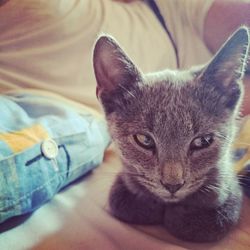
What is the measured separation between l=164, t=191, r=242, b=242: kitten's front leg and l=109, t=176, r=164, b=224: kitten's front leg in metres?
0.02

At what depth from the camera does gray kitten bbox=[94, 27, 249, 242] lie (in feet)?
2.67

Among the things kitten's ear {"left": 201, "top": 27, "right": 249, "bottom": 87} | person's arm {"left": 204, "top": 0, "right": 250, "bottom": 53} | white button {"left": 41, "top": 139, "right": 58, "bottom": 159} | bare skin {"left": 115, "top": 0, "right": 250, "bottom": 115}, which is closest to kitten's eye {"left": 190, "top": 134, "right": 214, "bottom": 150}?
kitten's ear {"left": 201, "top": 27, "right": 249, "bottom": 87}

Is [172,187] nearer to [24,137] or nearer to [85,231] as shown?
[85,231]

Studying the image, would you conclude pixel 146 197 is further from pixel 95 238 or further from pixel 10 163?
pixel 10 163

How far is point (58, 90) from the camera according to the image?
1.33 meters

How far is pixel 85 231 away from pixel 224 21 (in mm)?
859

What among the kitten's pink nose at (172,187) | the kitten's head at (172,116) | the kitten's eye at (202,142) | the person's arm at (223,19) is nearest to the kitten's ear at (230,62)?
the kitten's head at (172,116)

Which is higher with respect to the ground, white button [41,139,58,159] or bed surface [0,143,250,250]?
white button [41,139,58,159]

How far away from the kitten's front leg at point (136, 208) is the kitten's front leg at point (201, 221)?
2 cm

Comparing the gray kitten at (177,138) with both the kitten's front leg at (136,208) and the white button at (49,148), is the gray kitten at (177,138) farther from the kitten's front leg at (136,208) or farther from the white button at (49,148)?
the white button at (49,148)

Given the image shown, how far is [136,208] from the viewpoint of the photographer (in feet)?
2.93

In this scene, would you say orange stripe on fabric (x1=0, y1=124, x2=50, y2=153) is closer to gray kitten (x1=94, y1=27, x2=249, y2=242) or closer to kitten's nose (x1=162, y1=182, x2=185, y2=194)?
gray kitten (x1=94, y1=27, x2=249, y2=242)

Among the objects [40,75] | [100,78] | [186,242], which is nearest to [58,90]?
[40,75]

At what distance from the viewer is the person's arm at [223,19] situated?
1.38 metres
